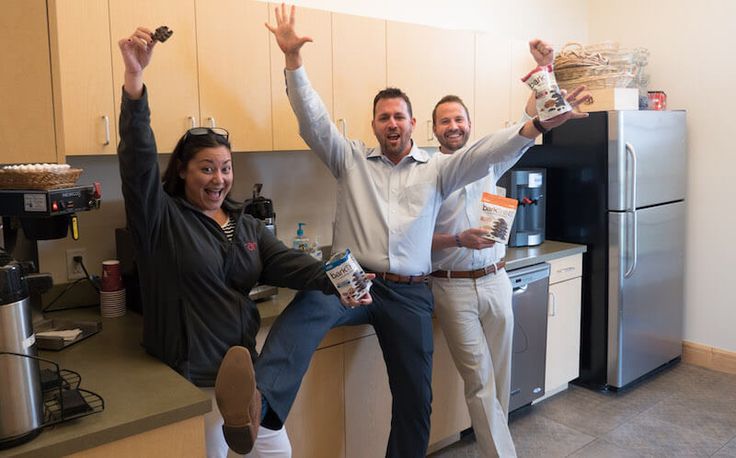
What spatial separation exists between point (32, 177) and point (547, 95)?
145cm

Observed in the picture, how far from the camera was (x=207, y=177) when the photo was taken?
1.89 m

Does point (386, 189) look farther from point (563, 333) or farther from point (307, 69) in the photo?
point (563, 333)

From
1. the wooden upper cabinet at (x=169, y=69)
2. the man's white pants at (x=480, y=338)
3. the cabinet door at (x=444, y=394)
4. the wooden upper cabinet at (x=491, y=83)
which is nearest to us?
the wooden upper cabinet at (x=169, y=69)

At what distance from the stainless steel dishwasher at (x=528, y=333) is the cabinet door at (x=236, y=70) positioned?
1.45 metres

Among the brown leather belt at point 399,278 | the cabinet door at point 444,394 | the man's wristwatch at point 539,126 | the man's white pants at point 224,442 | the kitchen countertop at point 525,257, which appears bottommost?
the cabinet door at point 444,394

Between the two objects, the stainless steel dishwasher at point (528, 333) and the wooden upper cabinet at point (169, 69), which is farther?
the stainless steel dishwasher at point (528, 333)

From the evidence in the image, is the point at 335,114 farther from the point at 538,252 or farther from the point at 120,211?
the point at 538,252

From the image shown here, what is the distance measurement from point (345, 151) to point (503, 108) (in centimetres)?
128

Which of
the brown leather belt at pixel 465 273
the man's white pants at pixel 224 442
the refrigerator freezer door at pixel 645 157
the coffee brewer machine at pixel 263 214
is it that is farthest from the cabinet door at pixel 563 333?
the man's white pants at pixel 224 442

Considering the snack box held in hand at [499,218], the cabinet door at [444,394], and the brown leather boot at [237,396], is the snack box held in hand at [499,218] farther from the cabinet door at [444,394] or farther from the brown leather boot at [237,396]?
the brown leather boot at [237,396]

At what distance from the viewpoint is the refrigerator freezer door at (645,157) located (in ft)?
11.6

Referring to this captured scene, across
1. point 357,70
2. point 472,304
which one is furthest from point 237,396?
point 357,70

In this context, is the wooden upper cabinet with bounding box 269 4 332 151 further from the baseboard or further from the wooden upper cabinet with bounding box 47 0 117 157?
the baseboard

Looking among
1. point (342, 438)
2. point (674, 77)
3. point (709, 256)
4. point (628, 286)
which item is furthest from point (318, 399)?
point (674, 77)
